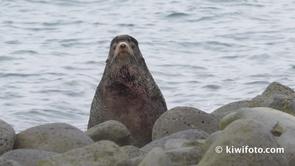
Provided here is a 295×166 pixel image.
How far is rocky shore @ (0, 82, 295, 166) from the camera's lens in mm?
5629

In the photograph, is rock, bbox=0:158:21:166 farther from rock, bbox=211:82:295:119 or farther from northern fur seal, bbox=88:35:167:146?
northern fur seal, bbox=88:35:167:146

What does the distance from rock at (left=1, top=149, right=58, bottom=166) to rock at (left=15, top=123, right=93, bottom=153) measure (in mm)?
426

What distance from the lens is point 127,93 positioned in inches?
344

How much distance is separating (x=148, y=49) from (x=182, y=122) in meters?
7.51

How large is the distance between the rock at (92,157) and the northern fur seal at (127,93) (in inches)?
89.0

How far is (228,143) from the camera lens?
5.60m

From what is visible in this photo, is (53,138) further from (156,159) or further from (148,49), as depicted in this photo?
(148,49)

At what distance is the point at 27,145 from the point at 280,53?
815 cm

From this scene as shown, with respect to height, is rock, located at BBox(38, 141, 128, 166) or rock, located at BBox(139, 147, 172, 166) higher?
rock, located at BBox(139, 147, 172, 166)

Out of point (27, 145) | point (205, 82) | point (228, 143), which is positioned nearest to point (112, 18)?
point (205, 82)

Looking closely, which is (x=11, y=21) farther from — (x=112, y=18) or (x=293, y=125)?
(x=293, y=125)

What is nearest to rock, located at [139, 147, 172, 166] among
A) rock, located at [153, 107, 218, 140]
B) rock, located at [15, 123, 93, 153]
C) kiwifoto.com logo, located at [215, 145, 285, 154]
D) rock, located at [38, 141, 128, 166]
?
kiwifoto.com logo, located at [215, 145, 285, 154]

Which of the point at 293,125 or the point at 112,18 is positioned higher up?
the point at 293,125

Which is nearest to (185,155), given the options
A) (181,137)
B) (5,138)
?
(181,137)
